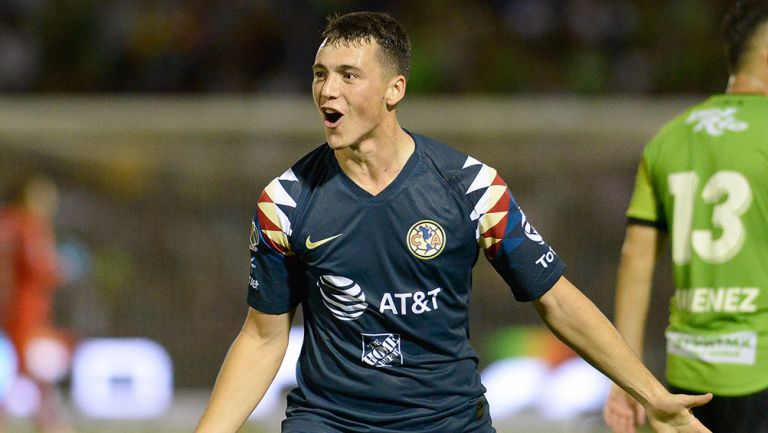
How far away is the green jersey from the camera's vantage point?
15.6 feet

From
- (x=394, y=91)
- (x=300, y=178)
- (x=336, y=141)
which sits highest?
(x=394, y=91)

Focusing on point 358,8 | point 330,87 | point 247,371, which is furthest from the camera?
point 358,8

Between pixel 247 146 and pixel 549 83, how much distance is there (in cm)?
371

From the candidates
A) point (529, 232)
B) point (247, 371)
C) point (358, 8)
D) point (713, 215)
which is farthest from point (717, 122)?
point (358, 8)

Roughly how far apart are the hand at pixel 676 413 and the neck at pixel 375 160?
115 centimetres

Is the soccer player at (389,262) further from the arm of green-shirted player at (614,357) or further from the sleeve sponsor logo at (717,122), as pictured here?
the sleeve sponsor logo at (717,122)

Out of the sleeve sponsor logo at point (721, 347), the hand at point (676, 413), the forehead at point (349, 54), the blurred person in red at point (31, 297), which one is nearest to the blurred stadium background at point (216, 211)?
the blurred person in red at point (31, 297)

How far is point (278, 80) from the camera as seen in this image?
42.6 feet

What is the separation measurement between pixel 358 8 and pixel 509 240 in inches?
383

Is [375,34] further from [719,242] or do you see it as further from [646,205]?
[719,242]

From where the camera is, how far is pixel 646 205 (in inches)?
200

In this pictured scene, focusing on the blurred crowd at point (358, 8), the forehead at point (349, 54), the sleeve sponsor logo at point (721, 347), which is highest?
the blurred crowd at point (358, 8)

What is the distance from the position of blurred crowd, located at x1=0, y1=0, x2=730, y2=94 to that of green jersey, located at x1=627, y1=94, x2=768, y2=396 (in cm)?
771

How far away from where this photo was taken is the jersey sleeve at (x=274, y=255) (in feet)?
14.0
